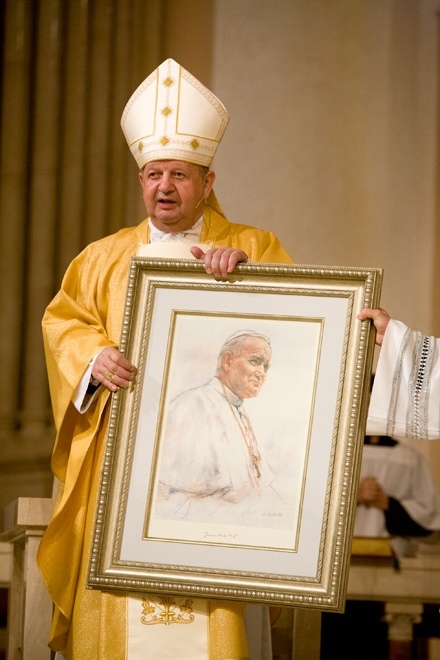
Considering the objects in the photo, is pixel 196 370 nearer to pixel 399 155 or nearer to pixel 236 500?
pixel 236 500

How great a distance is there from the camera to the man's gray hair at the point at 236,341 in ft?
10.3

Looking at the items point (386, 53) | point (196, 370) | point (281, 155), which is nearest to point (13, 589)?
point (196, 370)

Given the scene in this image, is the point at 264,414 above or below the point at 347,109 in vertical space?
below

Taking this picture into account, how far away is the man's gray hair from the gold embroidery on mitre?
2.19 ft

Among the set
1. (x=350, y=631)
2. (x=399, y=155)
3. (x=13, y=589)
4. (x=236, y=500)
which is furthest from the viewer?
(x=399, y=155)

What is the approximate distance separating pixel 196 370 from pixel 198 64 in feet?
11.6

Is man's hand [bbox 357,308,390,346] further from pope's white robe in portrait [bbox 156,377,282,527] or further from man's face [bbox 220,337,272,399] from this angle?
pope's white robe in portrait [bbox 156,377,282,527]

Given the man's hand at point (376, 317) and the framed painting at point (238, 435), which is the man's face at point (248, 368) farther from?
the man's hand at point (376, 317)

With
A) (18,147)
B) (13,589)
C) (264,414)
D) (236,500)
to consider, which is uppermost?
(18,147)

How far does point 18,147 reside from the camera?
5.86m

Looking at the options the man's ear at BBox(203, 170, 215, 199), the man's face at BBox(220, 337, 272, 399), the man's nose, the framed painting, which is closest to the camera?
the framed painting

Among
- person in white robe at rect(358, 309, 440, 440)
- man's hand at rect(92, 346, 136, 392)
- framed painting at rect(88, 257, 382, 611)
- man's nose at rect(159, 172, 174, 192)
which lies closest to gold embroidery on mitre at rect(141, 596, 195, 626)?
framed painting at rect(88, 257, 382, 611)

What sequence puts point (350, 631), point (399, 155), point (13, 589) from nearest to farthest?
1. point (13, 589)
2. point (350, 631)
3. point (399, 155)

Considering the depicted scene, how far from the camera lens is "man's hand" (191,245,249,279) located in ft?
10.3
